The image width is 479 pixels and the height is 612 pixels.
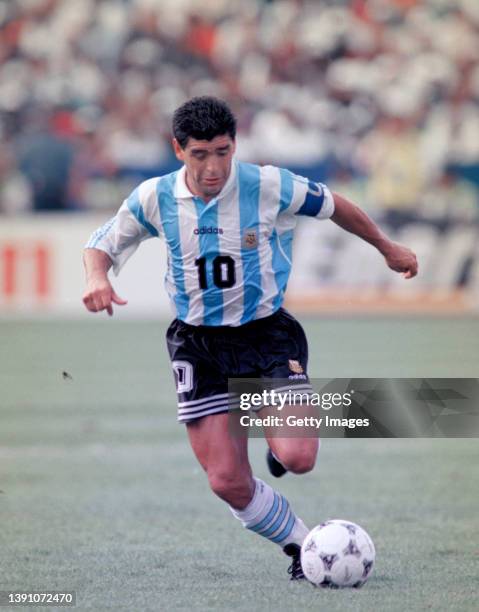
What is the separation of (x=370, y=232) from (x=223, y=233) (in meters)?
0.62

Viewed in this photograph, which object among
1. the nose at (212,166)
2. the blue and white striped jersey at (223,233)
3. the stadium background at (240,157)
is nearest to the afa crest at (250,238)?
the blue and white striped jersey at (223,233)

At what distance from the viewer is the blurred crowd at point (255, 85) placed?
1911 centimetres

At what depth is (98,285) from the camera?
4996 mm

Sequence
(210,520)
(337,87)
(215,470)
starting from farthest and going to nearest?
(337,87) < (210,520) < (215,470)

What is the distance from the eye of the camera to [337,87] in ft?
67.0

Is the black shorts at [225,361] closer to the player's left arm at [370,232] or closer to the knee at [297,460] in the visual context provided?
the knee at [297,460]

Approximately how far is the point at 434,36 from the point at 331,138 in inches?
99.2

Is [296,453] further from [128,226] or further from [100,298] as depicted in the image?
[128,226]

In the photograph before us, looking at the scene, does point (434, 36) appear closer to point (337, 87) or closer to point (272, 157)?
point (337, 87)

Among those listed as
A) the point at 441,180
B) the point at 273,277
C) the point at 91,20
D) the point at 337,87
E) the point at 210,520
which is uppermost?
the point at 91,20

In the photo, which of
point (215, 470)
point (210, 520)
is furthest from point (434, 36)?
point (215, 470)

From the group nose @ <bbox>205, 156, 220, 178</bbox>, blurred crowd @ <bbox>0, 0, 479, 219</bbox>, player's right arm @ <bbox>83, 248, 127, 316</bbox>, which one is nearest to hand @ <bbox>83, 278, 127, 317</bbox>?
player's right arm @ <bbox>83, 248, 127, 316</bbox>

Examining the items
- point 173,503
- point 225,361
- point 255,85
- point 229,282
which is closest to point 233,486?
point 225,361

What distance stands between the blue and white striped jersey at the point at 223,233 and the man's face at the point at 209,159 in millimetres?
138
